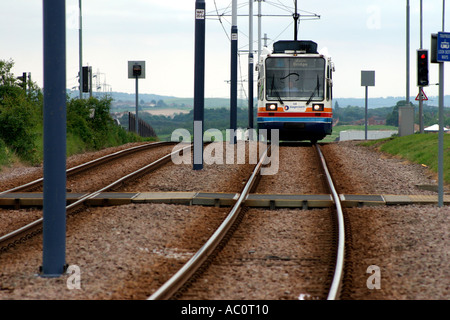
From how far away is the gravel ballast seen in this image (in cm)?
711

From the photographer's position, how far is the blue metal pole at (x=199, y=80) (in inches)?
706

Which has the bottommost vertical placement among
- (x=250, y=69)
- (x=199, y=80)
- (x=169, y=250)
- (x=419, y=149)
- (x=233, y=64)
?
(x=169, y=250)

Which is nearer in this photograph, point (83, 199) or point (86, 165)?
point (83, 199)

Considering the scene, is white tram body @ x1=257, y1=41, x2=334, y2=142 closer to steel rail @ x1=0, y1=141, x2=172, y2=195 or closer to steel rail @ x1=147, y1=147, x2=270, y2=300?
steel rail @ x1=0, y1=141, x2=172, y2=195

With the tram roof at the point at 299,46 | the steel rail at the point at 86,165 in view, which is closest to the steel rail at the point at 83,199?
the steel rail at the point at 86,165

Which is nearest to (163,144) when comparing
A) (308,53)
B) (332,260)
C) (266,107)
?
(266,107)

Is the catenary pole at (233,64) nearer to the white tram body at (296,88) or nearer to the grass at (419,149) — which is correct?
the white tram body at (296,88)

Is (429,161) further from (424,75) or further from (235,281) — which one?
(235,281)

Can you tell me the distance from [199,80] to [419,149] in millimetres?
8878

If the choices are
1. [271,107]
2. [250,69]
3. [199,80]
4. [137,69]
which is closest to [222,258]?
[199,80]

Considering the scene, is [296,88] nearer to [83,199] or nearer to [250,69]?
[250,69]

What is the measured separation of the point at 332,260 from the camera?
8352 mm

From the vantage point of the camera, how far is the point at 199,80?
1841cm

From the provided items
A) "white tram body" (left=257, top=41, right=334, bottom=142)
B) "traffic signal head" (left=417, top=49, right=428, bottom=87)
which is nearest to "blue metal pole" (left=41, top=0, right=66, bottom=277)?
"traffic signal head" (left=417, top=49, right=428, bottom=87)
